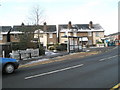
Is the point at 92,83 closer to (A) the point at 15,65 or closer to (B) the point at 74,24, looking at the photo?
(A) the point at 15,65

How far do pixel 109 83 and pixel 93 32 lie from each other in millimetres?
48714

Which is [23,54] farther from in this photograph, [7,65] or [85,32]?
[85,32]

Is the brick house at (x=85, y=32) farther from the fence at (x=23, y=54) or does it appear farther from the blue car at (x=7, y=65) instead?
the blue car at (x=7, y=65)

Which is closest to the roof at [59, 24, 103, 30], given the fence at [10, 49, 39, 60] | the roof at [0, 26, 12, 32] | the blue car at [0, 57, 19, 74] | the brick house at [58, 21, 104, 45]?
the brick house at [58, 21, 104, 45]

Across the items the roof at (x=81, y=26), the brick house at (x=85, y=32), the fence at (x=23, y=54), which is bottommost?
the fence at (x=23, y=54)

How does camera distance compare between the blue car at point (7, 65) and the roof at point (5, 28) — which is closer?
the blue car at point (7, 65)

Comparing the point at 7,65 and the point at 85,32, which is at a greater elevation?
the point at 85,32

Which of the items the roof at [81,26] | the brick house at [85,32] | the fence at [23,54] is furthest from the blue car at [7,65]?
the roof at [81,26]

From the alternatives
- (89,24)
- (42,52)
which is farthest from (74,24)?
(42,52)

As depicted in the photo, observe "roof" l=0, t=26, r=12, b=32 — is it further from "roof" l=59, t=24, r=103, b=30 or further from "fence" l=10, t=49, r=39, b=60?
"fence" l=10, t=49, r=39, b=60

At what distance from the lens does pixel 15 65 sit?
9.47m

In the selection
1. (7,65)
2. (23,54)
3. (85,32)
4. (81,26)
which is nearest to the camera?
(7,65)

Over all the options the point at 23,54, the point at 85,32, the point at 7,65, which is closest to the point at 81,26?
the point at 85,32

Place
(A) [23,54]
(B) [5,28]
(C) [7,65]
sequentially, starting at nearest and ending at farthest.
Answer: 1. (C) [7,65]
2. (A) [23,54]
3. (B) [5,28]
